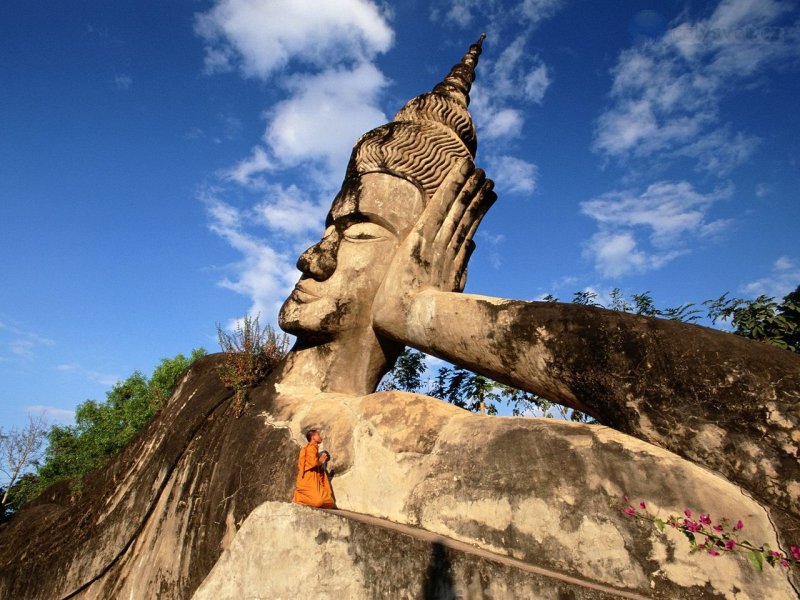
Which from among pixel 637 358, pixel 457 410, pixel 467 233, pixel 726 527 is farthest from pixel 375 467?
pixel 467 233

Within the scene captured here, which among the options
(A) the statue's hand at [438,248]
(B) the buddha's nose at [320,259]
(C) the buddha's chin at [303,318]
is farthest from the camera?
(B) the buddha's nose at [320,259]

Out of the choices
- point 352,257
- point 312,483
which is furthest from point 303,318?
point 312,483

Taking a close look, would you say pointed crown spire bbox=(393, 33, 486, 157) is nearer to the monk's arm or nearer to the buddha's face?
the buddha's face

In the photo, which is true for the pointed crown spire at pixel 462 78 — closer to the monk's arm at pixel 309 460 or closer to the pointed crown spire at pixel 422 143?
the pointed crown spire at pixel 422 143

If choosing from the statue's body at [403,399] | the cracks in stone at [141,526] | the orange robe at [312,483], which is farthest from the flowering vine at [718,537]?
the cracks in stone at [141,526]

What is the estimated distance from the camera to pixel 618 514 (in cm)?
215

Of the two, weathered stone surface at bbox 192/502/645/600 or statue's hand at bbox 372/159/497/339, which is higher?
statue's hand at bbox 372/159/497/339

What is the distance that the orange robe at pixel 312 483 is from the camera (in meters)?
2.72

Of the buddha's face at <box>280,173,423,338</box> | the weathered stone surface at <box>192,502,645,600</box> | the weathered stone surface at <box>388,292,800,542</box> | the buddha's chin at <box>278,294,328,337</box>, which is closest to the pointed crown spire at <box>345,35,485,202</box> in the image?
the buddha's face at <box>280,173,423,338</box>

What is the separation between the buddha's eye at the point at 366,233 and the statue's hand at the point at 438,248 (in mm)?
227

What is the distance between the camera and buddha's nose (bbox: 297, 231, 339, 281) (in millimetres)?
4055

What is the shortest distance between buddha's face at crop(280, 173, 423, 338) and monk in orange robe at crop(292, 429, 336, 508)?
1.23m

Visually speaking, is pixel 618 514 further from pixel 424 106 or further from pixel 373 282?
pixel 424 106

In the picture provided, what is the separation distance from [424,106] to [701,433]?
3738mm
